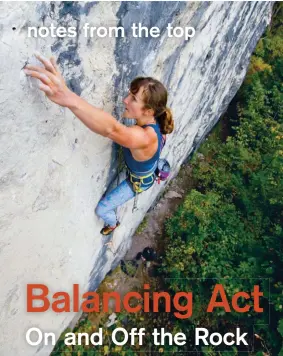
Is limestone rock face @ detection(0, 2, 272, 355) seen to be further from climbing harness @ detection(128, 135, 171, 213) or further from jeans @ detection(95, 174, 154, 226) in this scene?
climbing harness @ detection(128, 135, 171, 213)

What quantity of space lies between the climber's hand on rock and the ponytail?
1.08 m

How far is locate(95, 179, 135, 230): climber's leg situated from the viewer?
15.1 ft

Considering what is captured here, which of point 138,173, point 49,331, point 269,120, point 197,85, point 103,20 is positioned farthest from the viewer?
point 269,120

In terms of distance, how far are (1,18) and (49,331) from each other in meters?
4.63

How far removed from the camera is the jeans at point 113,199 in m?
4.59

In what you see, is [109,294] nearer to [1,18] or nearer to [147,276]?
[147,276]

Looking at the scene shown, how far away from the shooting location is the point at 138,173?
4.12 m

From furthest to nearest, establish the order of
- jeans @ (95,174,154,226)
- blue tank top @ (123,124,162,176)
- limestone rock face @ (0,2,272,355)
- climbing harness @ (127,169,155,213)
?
jeans @ (95,174,154,226) → climbing harness @ (127,169,155,213) → blue tank top @ (123,124,162,176) → limestone rock face @ (0,2,272,355)

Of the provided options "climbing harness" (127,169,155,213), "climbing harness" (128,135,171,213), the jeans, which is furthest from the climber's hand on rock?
the jeans

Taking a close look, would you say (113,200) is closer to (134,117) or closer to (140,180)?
(140,180)

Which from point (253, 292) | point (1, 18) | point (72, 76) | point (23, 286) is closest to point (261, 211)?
point (253, 292)

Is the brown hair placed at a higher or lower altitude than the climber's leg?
higher

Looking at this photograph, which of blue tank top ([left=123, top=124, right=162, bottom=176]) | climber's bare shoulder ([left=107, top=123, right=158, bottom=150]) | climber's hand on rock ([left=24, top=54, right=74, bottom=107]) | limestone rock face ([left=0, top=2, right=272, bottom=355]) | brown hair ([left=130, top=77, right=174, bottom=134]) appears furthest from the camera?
blue tank top ([left=123, top=124, right=162, bottom=176])

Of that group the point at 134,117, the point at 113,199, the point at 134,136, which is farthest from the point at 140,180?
the point at 134,136
